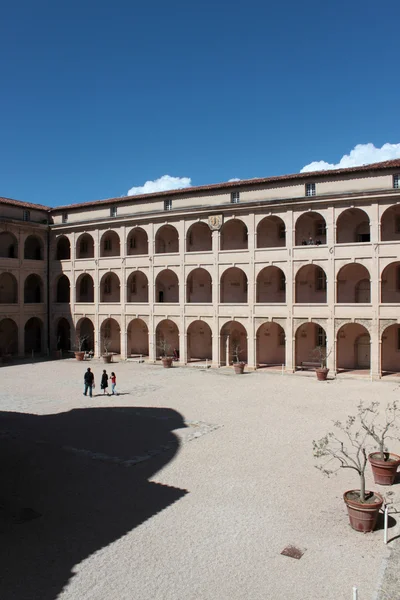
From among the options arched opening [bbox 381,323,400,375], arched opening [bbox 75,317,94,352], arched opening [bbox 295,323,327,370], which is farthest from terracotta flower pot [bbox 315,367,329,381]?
arched opening [bbox 75,317,94,352]

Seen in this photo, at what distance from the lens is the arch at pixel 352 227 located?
31.4m

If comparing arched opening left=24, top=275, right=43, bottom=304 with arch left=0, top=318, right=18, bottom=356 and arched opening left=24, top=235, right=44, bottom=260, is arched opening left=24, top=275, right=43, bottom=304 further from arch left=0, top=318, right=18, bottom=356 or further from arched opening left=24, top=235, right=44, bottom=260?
arch left=0, top=318, right=18, bottom=356

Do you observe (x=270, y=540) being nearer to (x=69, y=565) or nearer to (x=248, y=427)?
(x=69, y=565)

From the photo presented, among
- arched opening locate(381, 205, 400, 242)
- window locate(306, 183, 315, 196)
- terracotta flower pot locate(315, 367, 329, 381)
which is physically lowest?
terracotta flower pot locate(315, 367, 329, 381)

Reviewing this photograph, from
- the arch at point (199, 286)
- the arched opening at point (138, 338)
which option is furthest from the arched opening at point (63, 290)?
the arch at point (199, 286)

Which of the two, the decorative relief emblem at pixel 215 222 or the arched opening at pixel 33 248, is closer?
the decorative relief emblem at pixel 215 222

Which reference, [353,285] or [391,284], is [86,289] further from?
[391,284]

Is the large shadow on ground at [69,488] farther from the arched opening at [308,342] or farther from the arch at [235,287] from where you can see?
the arch at [235,287]

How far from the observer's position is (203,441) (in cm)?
1661

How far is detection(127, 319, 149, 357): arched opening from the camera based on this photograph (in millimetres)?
40266

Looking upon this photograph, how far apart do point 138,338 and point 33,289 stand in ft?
35.8

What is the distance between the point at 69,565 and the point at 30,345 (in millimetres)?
36831

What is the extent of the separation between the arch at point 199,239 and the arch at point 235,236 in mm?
1593

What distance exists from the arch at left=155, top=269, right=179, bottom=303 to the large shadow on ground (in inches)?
752
